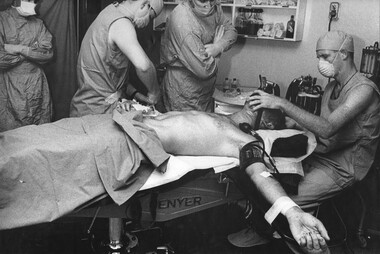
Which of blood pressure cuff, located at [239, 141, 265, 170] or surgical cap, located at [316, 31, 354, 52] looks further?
surgical cap, located at [316, 31, 354, 52]

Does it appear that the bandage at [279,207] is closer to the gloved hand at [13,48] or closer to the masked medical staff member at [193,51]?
the masked medical staff member at [193,51]

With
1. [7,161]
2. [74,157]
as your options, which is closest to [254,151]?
[74,157]

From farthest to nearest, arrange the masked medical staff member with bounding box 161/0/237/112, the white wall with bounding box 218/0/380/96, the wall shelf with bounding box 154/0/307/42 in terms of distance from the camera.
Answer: the wall shelf with bounding box 154/0/307/42
the white wall with bounding box 218/0/380/96
the masked medical staff member with bounding box 161/0/237/112

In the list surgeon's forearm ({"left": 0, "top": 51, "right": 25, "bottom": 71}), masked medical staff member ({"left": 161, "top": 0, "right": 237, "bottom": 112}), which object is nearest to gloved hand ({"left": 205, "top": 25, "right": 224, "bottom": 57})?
masked medical staff member ({"left": 161, "top": 0, "right": 237, "bottom": 112})

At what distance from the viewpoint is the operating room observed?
5.58ft

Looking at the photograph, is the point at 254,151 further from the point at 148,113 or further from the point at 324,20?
the point at 324,20

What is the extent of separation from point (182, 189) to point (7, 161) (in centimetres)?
72

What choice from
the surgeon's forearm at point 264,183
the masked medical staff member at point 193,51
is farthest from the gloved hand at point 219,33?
the surgeon's forearm at point 264,183

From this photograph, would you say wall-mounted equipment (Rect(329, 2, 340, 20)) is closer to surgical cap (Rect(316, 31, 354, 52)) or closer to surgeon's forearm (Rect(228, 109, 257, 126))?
surgical cap (Rect(316, 31, 354, 52))

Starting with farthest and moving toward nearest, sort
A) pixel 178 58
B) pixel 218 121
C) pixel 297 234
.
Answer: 1. pixel 178 58
2. pixel 218 121
3. pixel 297 234

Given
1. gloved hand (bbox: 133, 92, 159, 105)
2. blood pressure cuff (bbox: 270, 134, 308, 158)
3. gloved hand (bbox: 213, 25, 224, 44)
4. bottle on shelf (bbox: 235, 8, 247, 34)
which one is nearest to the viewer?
blood pressure cuff (bbox: 270, 134, 308, 158)

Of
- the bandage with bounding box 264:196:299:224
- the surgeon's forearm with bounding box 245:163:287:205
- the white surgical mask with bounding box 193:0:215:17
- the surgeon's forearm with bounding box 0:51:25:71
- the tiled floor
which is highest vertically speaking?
the white surgical mask with bounding box 193:0:215:17

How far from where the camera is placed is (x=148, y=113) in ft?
7.24

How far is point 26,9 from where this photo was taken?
274 cm
